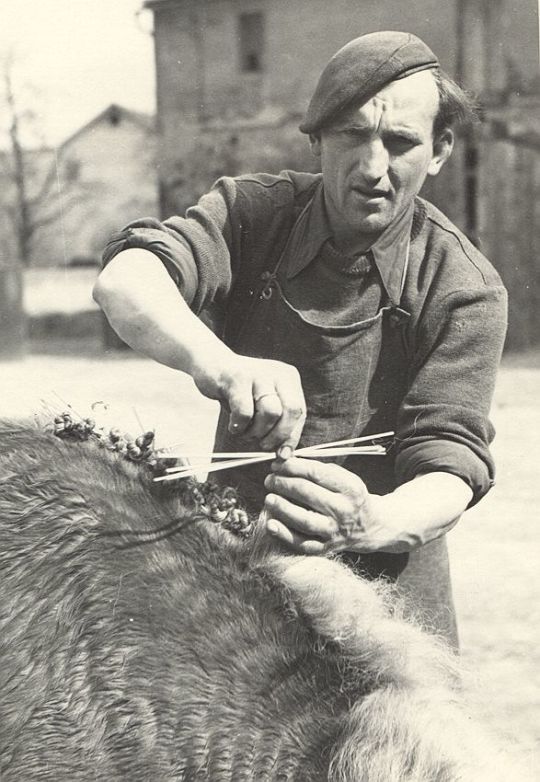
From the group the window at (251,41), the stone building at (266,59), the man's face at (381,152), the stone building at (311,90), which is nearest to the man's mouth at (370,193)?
the man's face at (381,152)

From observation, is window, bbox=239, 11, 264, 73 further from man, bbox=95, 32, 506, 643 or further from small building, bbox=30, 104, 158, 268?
man, bbox=95, 32, 506, 643

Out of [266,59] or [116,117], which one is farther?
[116,117]

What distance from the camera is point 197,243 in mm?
2211

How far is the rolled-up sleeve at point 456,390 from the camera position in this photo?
2105mm

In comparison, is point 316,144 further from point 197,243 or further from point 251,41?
point 251,41

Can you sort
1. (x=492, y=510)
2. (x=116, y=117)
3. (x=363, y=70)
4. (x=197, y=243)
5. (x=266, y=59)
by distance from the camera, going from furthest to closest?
(x=116, y=117), (x=266, y=59), (x=492, y=510), (x=197, y=243), (x=363, y=70)

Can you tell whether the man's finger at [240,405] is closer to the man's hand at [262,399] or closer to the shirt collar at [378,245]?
the man's hand at [262,399]

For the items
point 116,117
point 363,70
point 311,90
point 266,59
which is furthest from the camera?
point 116,117

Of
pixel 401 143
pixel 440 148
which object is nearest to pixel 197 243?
pixel 401 143

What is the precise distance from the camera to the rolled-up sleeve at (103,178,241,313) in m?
2.11

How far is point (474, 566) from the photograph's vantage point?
6297mm

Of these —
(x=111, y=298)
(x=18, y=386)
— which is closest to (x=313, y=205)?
(x=111, y=298)

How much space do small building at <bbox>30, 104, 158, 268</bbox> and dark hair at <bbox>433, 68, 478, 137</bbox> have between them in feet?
53.2

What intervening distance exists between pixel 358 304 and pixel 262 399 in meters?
0.69
